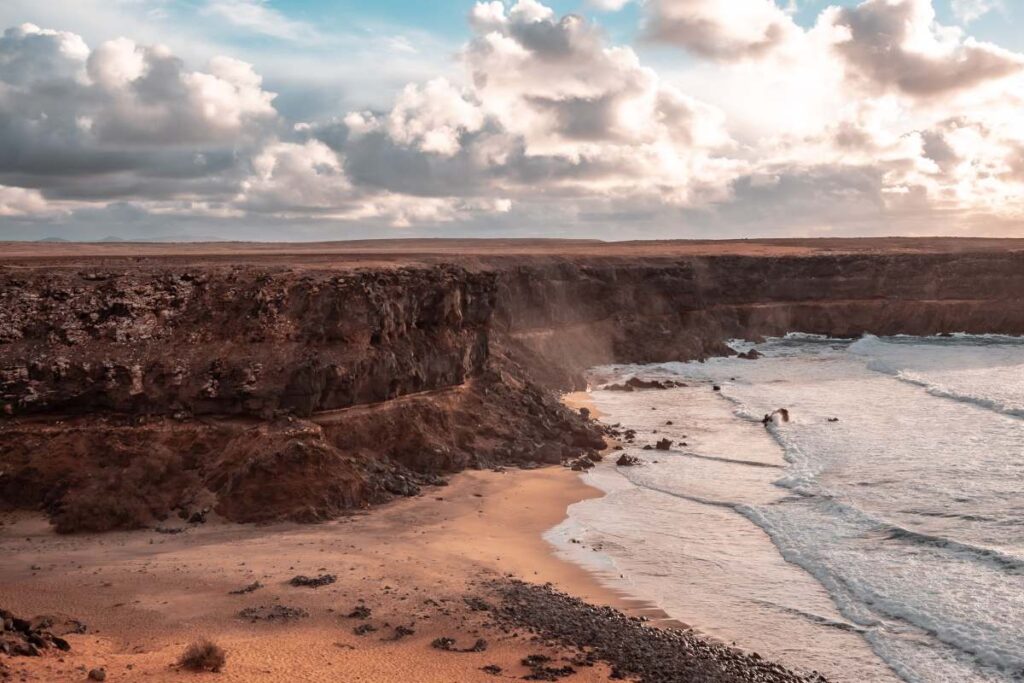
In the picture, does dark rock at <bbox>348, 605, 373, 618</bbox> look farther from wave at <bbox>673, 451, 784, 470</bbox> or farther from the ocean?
wave at <bbox>673, 451, 784, 470</bbox>

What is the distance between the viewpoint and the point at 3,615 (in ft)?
46.4

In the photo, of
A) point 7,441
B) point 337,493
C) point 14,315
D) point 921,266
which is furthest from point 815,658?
point 921,266

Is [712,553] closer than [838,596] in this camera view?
No

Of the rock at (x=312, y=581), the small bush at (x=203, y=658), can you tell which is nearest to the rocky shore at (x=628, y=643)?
the rock at (x=312, y=581)

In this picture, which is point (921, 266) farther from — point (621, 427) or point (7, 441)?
point (7, 441)

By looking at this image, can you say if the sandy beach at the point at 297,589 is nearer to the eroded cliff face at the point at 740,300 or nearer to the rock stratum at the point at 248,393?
the rock stratum at the point at 248,393

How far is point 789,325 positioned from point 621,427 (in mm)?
32490

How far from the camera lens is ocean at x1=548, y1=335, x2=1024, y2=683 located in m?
15.9

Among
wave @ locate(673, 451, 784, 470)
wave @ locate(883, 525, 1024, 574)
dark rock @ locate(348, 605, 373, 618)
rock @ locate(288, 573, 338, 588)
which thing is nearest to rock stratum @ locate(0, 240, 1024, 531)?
wave @ locate(673, 451, 784, 470)

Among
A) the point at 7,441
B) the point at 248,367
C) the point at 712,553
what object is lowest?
the point at 712,553

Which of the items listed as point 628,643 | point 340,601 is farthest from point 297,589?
point 628,643

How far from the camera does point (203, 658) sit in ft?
43.4

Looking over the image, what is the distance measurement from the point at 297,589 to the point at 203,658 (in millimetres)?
4209

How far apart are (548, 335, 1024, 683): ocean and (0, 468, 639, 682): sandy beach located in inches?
85.9
